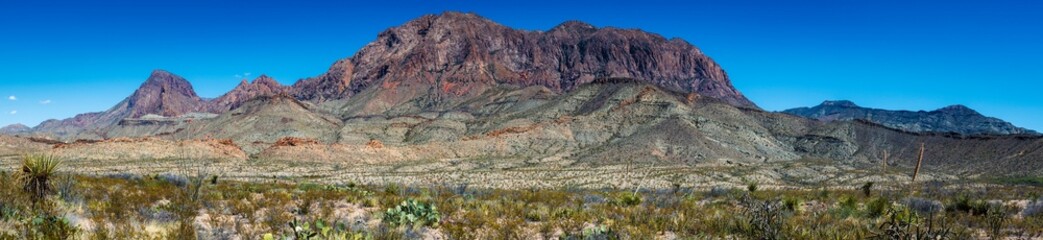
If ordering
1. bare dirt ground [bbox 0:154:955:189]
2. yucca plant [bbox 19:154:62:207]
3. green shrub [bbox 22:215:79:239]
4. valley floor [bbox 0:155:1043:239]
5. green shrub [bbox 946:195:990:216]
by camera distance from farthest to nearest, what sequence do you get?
bare dirt ground [bbox 0:154:955:189], green shrub [bbox 946:195:990:216], yucca plant [bbox 19:154:62:207], valley floor [bbox 0:155:1043:239], green shrub [bbox 22:215:79:239]

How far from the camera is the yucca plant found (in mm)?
11313

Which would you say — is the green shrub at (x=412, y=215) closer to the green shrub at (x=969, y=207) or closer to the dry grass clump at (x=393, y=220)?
the dry grass clump at (x=393, y=220)

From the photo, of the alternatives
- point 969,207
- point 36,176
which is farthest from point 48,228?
point 969,207

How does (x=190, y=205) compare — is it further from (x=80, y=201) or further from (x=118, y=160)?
(x=118, y=160)

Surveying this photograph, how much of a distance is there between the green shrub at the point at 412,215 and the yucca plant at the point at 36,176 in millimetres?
6779

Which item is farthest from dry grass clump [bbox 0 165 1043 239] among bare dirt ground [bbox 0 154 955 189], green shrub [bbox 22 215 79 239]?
bare dirt ground [bbox 0 154 955 189]

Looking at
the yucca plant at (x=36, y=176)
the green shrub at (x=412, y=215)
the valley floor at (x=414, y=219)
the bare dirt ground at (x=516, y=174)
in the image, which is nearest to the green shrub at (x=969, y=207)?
the valley floor at (x=414, y=219)

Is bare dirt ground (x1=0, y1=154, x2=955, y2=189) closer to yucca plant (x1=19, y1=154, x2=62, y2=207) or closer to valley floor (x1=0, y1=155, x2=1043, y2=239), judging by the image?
valley floor (x1=0, y1=155, x2=1043, y2=239)

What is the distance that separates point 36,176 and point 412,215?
7696 millimetres

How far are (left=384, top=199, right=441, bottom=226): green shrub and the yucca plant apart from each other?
678 cm

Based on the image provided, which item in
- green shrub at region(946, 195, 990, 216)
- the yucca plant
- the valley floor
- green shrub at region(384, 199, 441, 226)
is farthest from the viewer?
green shrub at region(946, 195, 990, 216)

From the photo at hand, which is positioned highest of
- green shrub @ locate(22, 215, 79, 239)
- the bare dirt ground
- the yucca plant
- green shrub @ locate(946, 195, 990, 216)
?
the bare dirt ground

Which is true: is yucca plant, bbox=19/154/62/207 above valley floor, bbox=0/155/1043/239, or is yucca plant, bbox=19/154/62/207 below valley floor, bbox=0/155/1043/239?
above

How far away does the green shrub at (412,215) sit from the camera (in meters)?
10.4
